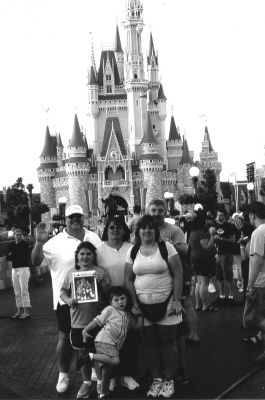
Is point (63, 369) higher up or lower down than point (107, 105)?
lower down

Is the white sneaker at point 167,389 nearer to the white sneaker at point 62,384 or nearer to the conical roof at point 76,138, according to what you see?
the white sneaker at point 62,384

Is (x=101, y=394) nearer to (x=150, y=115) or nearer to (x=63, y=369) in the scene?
(x=63, y=369)

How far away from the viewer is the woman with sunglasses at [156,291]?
19.7ft

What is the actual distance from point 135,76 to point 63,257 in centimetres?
7771

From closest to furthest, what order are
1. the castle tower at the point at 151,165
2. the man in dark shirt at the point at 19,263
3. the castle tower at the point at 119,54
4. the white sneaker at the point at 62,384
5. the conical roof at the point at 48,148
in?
1. the white sneaker at the point at 62,384
2. the man in dark shirt at the point at 19,263
3. the castle tower at the point at 151,165
4. the conical roof at the point at 48,148
5. the castle tower at the point at 119,54

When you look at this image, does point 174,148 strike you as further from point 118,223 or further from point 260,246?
point 118,223

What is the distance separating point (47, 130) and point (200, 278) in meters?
76.3

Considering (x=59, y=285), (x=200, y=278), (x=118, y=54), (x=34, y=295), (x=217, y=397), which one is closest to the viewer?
(x=217, y=397)

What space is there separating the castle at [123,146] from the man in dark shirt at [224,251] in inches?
2545

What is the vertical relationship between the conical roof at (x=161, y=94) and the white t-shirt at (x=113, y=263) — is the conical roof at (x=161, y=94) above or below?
above

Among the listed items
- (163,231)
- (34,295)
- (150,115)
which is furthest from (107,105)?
(163,231)

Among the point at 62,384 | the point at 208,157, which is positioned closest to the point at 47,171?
the point at 208,157

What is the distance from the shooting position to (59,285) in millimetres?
6383

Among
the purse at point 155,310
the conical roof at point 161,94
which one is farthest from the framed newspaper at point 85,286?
the conical roof at point 161,94
